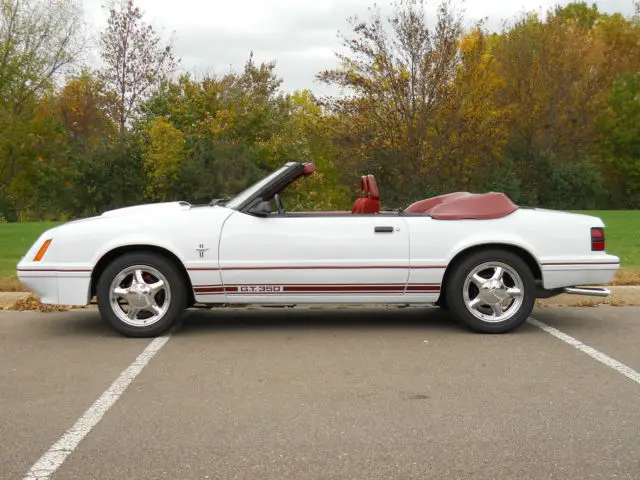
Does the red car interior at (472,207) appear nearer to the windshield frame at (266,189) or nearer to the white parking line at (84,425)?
the windshield frame at (266,189)

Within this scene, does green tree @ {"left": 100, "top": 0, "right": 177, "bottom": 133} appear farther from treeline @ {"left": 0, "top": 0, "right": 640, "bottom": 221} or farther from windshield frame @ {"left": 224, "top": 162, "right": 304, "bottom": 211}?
windshield frame @ {"left": 224, "top": 162, "right": 304, "bottom": 211}

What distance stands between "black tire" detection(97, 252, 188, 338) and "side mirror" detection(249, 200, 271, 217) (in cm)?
84

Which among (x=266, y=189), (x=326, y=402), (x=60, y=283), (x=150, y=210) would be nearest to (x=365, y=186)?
(x=266, y=189)

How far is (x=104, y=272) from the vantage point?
698cm

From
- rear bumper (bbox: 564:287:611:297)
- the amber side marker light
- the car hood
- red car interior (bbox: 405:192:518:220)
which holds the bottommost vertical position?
rear bumper (bbox: 564:287:611:297)

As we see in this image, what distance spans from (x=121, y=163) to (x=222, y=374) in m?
33.9

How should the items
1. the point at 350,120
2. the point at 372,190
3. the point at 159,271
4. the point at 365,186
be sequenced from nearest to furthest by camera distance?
the point at 159,271
the point at 372,190
the point at 365,186
the point at 350,120

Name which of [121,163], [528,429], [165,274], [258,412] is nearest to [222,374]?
[258,412]

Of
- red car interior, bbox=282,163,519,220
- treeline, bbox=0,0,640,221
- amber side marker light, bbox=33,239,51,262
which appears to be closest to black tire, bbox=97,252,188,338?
amber side marker light, bbox=33,239,51,262

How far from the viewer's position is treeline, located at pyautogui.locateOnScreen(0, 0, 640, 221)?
110 feet

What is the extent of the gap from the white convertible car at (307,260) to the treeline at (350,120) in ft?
83.8

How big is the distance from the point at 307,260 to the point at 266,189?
0.75 m

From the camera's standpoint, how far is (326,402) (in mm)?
4945

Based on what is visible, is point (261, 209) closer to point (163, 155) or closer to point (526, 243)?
point (526, 243)
